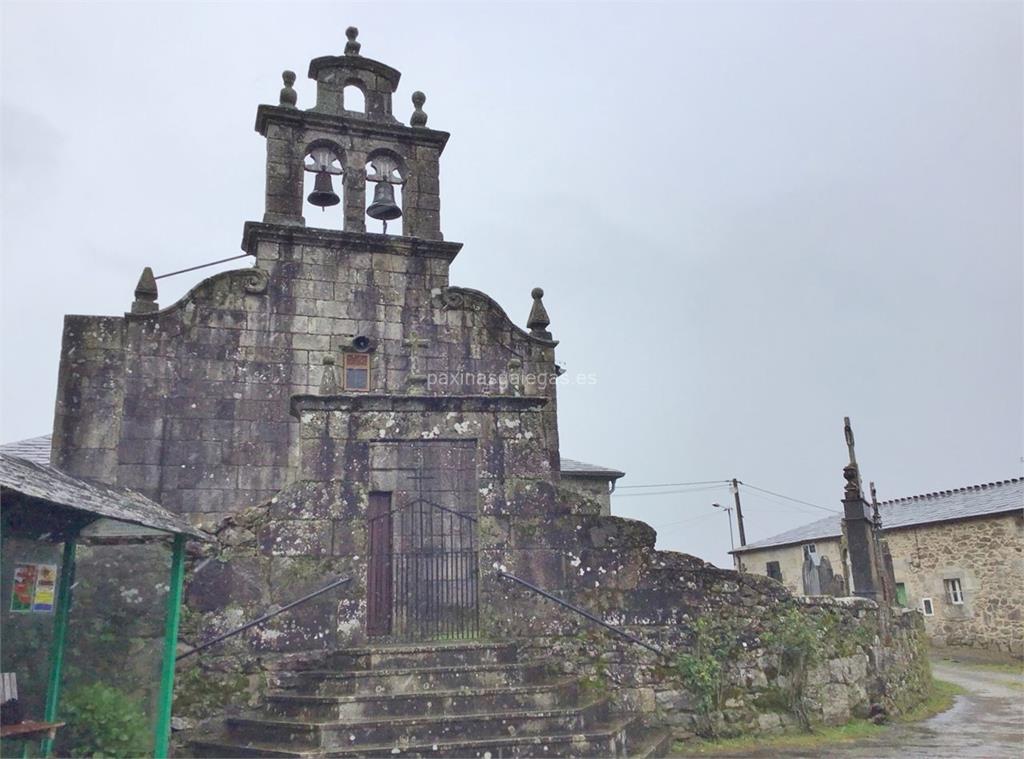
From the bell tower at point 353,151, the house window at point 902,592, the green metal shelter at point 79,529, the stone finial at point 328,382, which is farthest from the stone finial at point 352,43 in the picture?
the house window at point 902,592

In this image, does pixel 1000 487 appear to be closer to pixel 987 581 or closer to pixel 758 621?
pixel 987 581

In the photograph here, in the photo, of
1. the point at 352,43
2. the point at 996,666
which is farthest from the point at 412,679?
the point at 996,666

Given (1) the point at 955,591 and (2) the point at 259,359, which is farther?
(1) the point at 955,591

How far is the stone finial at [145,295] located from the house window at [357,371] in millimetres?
2588

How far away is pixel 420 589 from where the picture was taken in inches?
341

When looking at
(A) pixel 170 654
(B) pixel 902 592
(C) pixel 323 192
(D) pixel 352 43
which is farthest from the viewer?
(B) pixel 902 592

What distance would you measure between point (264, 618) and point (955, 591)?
19268 millimetres

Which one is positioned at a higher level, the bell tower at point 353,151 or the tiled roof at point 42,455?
the bell tower at point 353,151

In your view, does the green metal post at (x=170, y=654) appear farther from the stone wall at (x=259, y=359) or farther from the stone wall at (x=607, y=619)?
the stone wall at (x=259, y=359)

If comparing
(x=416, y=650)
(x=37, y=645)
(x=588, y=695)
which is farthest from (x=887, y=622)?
(x=37, y=645)

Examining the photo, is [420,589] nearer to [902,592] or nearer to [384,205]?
[384,205]

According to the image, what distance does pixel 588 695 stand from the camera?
7410 mm

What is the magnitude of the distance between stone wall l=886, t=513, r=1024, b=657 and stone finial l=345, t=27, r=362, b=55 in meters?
18.1

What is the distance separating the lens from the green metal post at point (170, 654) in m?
6.09
